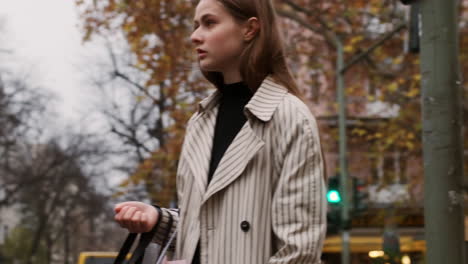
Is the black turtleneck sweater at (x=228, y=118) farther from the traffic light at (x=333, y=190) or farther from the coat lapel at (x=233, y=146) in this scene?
the traffic light at (x=333, y=190)

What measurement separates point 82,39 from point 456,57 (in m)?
16.0

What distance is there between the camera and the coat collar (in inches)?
91.0

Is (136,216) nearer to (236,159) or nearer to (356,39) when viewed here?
(236,159)

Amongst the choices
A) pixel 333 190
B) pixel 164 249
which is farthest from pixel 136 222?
pixel 333 190

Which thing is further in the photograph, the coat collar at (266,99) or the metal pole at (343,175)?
the metal pole at (343,175)

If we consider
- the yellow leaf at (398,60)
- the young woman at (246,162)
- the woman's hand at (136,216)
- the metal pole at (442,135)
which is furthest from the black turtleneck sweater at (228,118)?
the yellow leaf at (398,60)

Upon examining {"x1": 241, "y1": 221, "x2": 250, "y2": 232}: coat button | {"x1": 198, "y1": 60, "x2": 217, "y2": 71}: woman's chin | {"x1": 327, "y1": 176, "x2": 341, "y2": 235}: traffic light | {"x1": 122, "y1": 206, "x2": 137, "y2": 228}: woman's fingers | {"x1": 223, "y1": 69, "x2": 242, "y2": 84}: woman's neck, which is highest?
{"x1": 327, "y1": 176, "x2": 341, "y2": 235}: traffic light

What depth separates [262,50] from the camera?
2.44 metres

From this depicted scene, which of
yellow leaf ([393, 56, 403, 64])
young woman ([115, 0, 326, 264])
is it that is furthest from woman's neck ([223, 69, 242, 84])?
yellow leaf ([393, 56, 403, 64])

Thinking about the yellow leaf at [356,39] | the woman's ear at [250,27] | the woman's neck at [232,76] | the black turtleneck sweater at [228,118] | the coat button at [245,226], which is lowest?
the coat button at [245,226]

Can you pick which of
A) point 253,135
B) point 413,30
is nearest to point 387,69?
point 413,30

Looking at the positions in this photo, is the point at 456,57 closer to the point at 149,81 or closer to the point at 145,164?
the point at 149,81

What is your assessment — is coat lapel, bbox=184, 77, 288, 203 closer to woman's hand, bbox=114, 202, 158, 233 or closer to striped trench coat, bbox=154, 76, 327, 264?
striped trench coat, bbox=154, 76, 327, 264

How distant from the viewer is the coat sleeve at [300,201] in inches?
83.9
